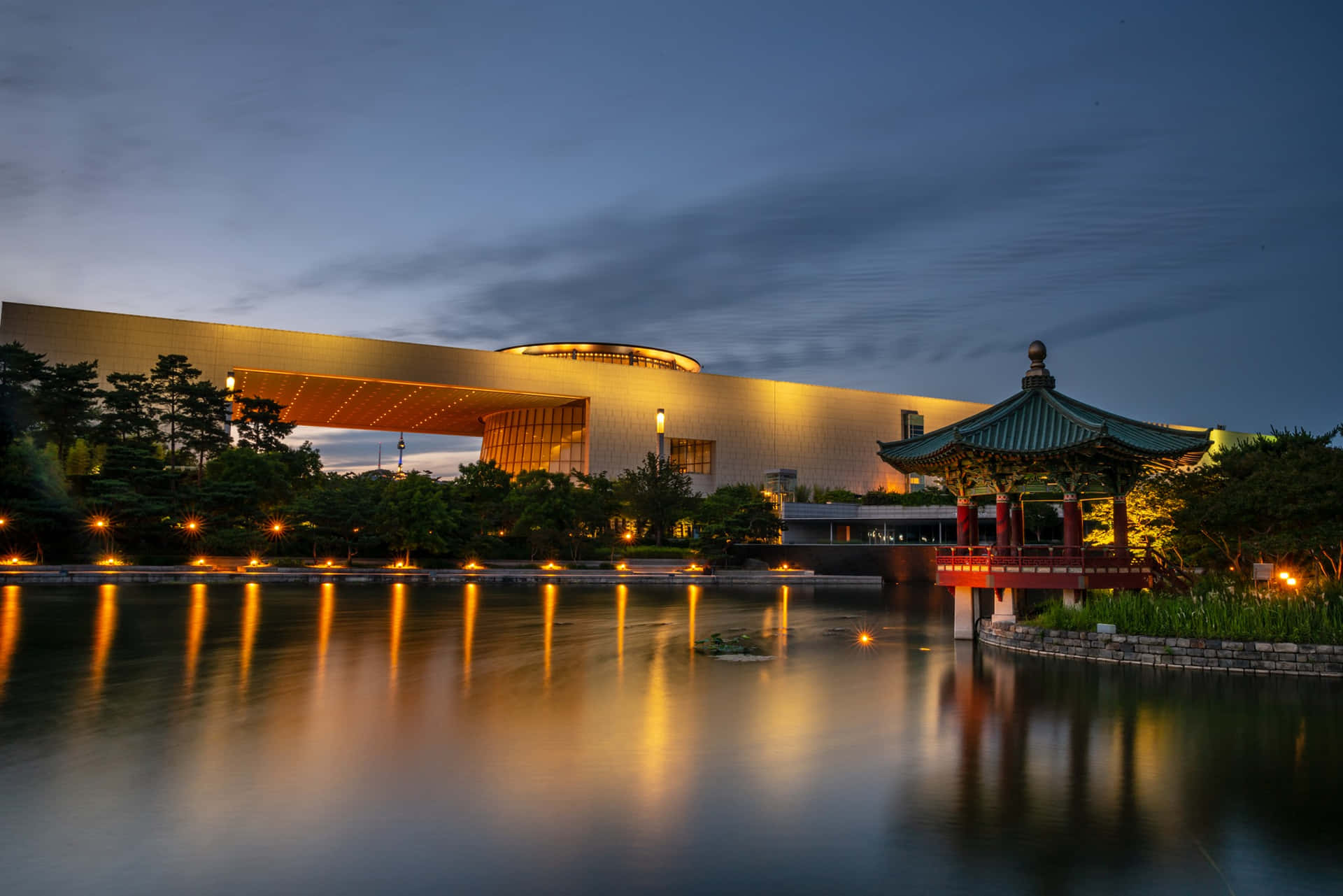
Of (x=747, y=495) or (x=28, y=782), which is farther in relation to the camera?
(x=747, y=495)

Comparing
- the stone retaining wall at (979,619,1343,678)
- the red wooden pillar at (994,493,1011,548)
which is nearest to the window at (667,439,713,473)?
the red wooden pillar at (994,493,1011,548)

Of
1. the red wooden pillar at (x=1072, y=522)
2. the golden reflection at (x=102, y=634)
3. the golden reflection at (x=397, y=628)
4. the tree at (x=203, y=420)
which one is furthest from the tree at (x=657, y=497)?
the red wooden pillar at (x=1072, y=522)

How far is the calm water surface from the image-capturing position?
6.97m

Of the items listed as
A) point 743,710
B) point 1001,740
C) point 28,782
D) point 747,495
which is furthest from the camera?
point 747,495

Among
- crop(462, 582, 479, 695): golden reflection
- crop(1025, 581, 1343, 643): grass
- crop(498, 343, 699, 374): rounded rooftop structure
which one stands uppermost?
crop(498, 343, 699, 374): rounded rooftop structure

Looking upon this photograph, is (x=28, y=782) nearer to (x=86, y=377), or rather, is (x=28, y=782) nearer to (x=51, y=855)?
(x=51, y=855)

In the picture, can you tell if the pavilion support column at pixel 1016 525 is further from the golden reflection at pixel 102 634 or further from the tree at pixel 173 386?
the tree at pixel 173 386

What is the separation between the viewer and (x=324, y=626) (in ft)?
75.0

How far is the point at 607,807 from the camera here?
8391 mm

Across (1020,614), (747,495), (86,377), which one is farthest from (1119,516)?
(86,377)

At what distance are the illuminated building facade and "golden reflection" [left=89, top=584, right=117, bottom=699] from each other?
26430mm

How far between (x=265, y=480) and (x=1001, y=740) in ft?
148

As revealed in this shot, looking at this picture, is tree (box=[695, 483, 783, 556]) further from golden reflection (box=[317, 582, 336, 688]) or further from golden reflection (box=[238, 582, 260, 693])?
golden reflection (box=[238, 582, 260, 693])

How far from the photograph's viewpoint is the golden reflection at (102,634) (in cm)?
1476
